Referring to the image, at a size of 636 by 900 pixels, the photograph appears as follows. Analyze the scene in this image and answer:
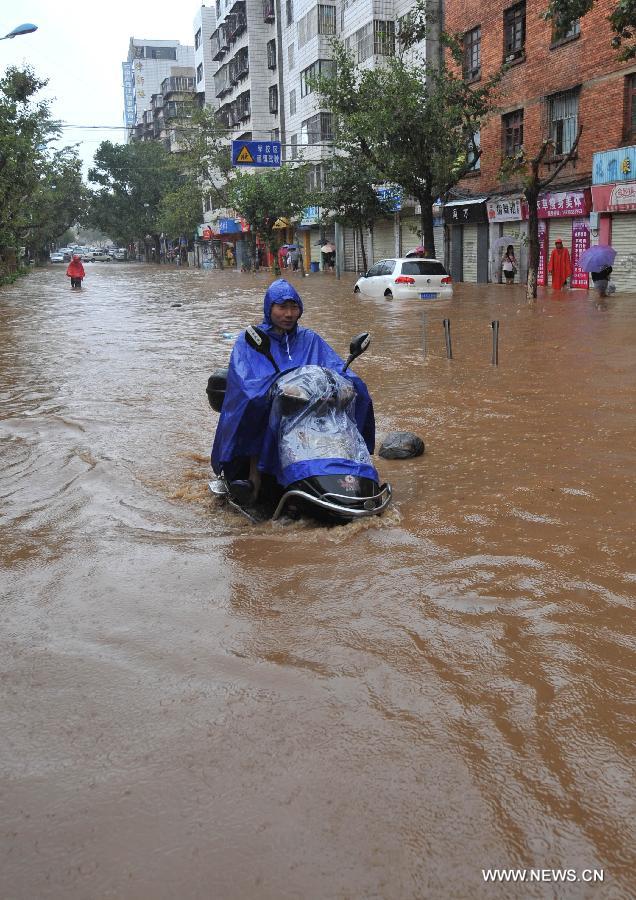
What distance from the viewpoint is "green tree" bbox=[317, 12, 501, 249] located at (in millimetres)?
24500

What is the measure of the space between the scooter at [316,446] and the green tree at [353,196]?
92.1 feet

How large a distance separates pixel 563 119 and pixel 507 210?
3704 mm

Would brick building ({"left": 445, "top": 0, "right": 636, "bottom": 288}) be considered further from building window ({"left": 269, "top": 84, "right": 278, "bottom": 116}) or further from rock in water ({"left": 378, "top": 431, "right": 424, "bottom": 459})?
building window ({"left": 269, "top": 84, "right": 278, "bottom": 116})

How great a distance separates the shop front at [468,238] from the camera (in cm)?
2973

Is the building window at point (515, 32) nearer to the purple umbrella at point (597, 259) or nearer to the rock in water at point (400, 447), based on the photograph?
the purple umbrella at point (597, 259)

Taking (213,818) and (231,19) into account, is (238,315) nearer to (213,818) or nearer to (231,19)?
(213,818)

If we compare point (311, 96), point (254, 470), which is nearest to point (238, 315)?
point (254, 470)

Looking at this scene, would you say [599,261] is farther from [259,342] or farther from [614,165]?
[259,342]

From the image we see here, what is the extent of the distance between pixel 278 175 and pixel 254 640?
42464mm

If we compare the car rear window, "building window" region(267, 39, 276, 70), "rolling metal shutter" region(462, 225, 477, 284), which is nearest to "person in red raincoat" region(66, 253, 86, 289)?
"rolling metal shutter" region(462, 225, 477, 284)

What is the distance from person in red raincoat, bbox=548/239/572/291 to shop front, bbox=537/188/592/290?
34 cm

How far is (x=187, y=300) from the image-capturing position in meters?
27.5

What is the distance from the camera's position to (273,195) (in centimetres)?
4381

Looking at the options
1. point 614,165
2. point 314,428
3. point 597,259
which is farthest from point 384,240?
point 314,428
